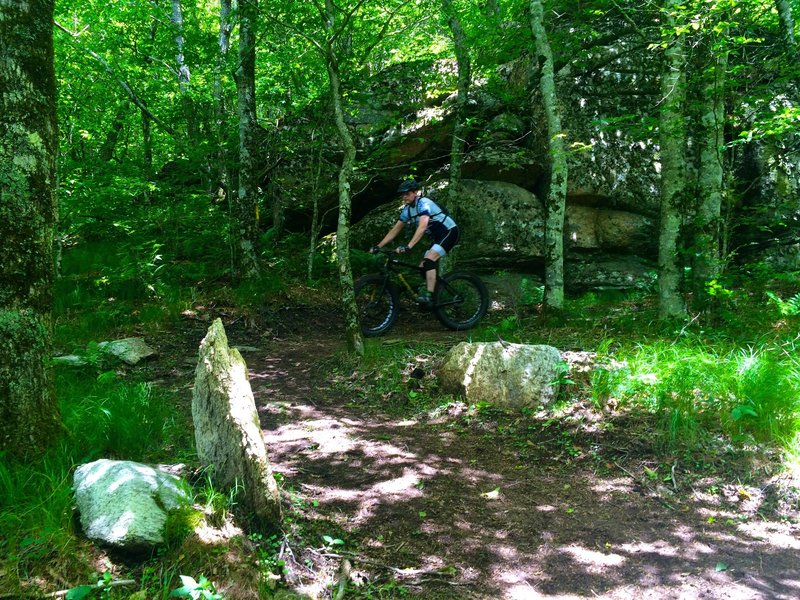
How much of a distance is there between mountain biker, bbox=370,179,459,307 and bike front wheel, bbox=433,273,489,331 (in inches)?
9.7

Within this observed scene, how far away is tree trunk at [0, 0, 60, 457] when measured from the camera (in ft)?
9.56

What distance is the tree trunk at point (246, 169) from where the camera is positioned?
9.23 meters

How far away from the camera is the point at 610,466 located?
13.7 feet

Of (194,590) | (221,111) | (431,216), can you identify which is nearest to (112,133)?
(221,111)

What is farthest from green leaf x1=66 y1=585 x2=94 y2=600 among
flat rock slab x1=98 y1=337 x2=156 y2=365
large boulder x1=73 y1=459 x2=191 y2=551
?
flat rock slab x1=98 y1=337 x2=156 y2=365

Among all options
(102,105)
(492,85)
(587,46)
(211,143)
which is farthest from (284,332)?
(587,46)

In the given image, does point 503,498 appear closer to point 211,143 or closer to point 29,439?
point 29,439

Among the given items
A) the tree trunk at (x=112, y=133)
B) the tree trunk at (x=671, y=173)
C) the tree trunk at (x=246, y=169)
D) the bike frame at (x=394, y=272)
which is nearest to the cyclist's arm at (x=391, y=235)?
the bike frame at (x=394, y=272)

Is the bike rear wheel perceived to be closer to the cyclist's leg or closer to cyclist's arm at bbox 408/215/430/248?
the cyclist's leg

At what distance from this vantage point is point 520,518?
3574 millimetres

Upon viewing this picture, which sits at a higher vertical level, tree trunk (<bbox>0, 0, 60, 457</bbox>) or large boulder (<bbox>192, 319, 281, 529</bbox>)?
tree trunk (<bbox>0, 0, 60, 457</bbox>)

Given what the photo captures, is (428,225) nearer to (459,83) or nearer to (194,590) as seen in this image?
(459,83)

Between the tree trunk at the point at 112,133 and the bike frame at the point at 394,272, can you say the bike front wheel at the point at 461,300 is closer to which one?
the bike frame at the point at 394,272

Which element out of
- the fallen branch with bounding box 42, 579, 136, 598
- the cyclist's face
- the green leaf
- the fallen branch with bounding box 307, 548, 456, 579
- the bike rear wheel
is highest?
the cyclist's face
